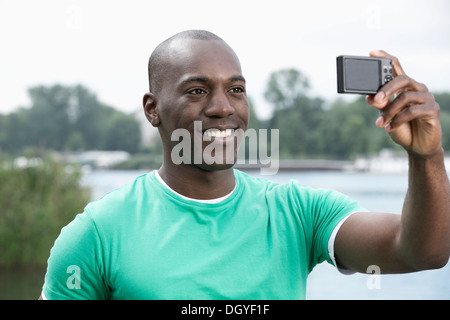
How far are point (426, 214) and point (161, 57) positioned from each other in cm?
123

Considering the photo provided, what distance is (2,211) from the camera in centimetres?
1162

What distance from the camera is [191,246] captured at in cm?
208

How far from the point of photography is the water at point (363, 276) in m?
8.11

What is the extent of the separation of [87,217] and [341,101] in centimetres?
2864

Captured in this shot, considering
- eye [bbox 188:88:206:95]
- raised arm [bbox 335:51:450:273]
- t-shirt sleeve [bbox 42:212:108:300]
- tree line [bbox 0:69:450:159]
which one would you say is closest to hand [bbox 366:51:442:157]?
raised arm [bbox 335:51:450:273]

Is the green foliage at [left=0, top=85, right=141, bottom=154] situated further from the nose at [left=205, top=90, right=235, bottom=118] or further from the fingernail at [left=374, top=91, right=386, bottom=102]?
the fingernail at [left=374, top=91, right=386, bottom=102]

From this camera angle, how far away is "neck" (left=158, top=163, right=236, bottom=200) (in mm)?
2248

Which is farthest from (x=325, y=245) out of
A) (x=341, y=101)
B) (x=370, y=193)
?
(x=341, y=101)

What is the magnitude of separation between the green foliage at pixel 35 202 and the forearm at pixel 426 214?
34.9ft

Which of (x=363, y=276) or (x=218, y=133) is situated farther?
(x=363, y=276)

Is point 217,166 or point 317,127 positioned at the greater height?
point 317,127

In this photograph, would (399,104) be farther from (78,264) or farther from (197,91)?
(78,264)

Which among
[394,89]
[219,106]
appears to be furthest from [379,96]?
[219,106]
